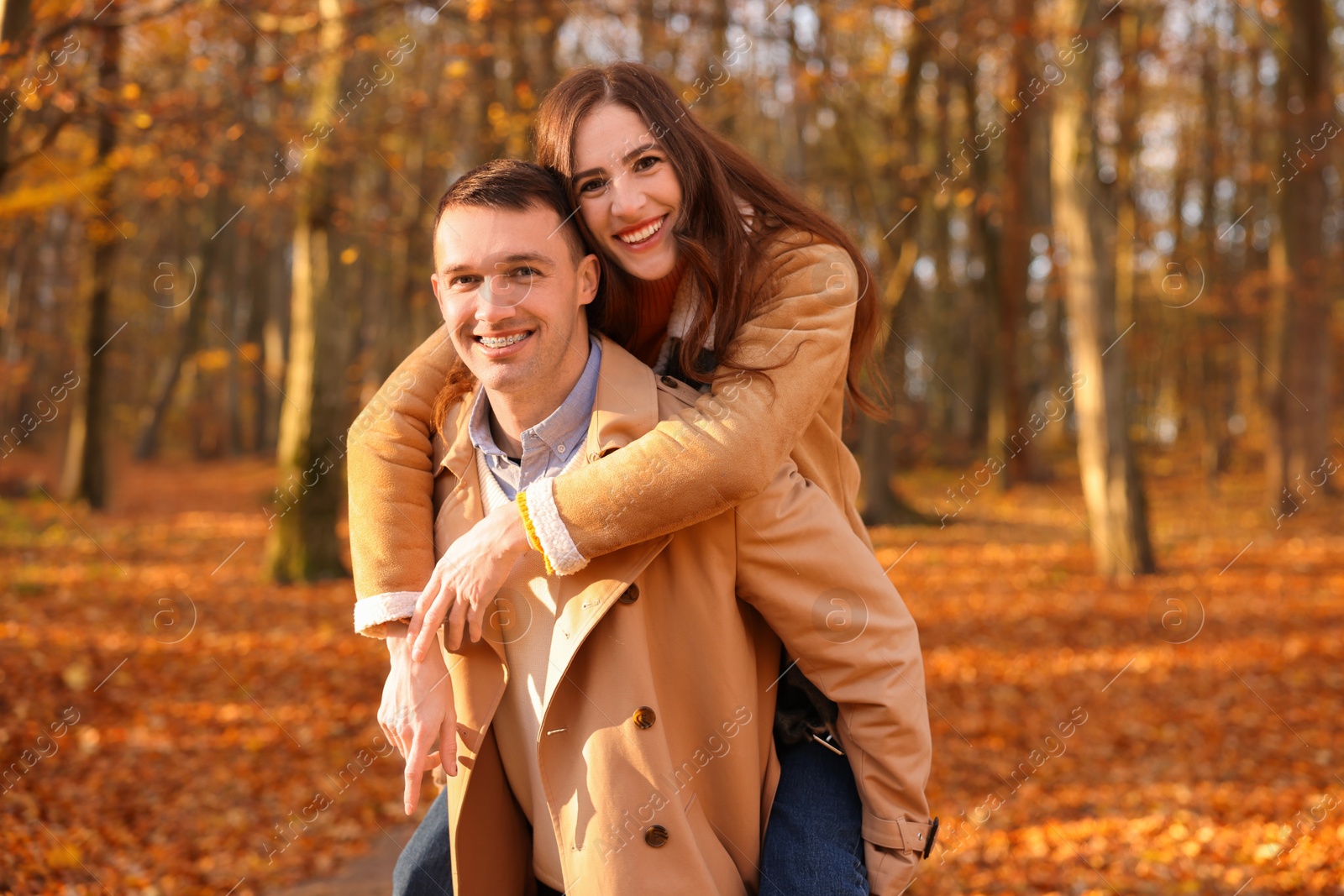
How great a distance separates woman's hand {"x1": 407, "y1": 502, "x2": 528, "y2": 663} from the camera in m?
1.92

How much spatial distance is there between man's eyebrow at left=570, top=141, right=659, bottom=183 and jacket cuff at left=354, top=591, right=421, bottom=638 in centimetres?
93

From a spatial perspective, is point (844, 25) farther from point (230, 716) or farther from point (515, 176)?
point (515, 176)

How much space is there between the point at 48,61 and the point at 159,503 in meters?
14.3

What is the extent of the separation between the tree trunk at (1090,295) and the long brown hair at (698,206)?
778cm

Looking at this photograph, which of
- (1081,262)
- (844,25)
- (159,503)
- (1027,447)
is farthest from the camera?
(1027,447)

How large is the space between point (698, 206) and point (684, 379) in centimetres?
38

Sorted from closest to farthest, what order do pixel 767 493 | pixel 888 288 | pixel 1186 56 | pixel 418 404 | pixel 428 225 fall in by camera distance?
pixel 767 493 → pixel 418 404 → pixel 428 225 → pixel 888 288 → pixel 1186 56

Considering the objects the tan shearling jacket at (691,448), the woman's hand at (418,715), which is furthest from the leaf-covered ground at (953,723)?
the tan shearling jacket at (691,448)

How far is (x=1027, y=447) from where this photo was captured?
19.2m

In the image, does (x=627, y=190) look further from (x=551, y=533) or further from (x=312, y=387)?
(x=312, y=387)

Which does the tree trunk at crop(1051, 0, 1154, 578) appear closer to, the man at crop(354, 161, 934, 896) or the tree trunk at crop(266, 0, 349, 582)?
the tree trunk at crop(266, 0, 349, 582)

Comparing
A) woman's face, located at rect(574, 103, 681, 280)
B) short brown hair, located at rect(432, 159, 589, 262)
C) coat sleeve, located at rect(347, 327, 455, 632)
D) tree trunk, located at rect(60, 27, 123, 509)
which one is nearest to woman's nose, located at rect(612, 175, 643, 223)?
woman's face, located at rect(574, 103, 681, 280)

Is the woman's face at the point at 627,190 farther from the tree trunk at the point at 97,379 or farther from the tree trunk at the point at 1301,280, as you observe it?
the tree trunk at the point at 1301,280

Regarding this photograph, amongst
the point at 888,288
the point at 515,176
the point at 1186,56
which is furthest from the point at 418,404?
the point at 1186,56
